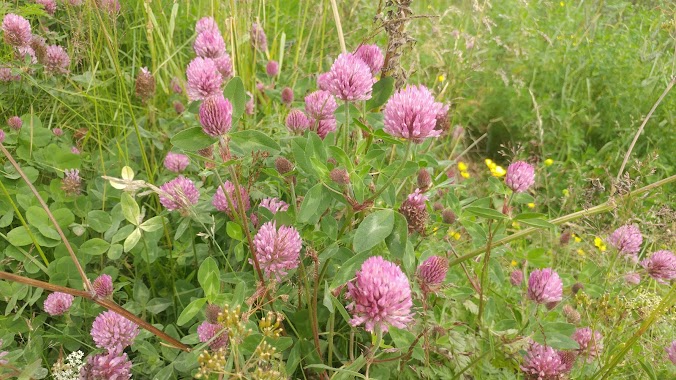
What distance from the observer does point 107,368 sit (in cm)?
124

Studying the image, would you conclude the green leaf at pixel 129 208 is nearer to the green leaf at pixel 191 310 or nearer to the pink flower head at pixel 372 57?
the green leaf at pixel 191 310

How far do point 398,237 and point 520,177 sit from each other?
40 cm

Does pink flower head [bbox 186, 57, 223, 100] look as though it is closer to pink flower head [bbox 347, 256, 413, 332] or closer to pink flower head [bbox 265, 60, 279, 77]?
pink flower head [bbox 347, 256, 413, 332]

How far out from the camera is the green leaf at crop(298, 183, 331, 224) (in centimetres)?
115

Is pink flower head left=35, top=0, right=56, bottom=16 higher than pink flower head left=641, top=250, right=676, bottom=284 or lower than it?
higher

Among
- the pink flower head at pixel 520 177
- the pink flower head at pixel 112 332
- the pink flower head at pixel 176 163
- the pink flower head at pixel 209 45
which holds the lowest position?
the pink flower head at pixel 112 332

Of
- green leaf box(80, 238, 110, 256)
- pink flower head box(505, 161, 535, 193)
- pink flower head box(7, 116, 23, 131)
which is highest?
pink flower head box(505, 161, 535, 193)

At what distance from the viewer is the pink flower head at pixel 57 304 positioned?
1384mm

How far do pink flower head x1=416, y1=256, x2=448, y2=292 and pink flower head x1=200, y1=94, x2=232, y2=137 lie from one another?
21.7 inches

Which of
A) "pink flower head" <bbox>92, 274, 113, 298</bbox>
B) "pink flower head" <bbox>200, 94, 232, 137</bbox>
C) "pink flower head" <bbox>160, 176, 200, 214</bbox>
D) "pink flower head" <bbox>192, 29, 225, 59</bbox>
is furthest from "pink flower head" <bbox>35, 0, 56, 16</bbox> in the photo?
"pink flower head" <bbox>200, 94, 232, 137</bbox>

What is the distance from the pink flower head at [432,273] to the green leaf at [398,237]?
4.4 inches

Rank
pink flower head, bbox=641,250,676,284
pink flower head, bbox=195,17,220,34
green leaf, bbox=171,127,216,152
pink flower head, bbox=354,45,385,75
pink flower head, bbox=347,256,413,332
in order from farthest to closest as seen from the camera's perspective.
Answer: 1. pink flower head, bbox=195,17,220,34
2. pink flower head, bbox=641,250,676,284
3. pink flower head, bbox=354,45,385,75
4. green leaf, bbox=171,127,216,152
5. pink flower head, bbox=347,256,413,332

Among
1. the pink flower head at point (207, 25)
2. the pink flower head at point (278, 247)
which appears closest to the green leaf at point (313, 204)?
the pink flower head at point (278, 247)

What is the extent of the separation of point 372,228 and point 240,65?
1.22 m
